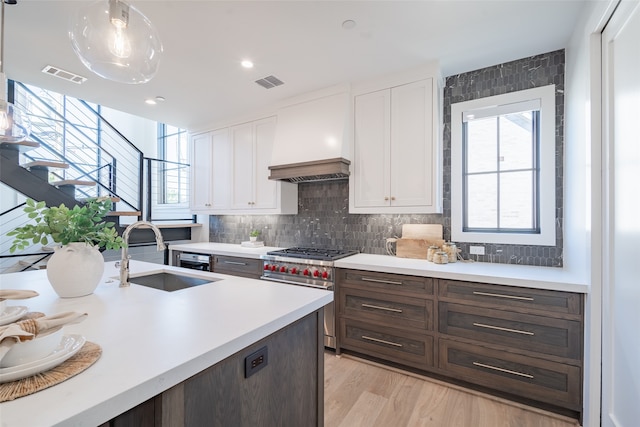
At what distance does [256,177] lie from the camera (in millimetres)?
3621

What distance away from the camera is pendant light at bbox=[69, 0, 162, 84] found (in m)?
1.22

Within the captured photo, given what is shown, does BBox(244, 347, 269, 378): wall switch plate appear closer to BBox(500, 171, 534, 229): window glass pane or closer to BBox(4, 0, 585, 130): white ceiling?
BBox(4, 0, 585, 130): white ceiling

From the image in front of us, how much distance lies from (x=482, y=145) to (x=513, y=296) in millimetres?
1413

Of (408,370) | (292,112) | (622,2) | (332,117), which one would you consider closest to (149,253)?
(292,112)

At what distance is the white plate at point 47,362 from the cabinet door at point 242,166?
2922 millimetres

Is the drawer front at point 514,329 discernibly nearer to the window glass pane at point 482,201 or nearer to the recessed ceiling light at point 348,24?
the window glass pane at point 482,201

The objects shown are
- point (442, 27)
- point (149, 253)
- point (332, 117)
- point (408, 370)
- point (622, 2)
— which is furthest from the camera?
point (149, 253)

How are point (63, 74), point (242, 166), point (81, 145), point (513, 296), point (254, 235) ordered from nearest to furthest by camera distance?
point (513, 296), point (63, 74), point (242, 166), point (254, 235), point (81, 145)

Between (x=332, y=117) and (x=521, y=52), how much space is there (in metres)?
1.66

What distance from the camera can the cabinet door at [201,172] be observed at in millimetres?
4141

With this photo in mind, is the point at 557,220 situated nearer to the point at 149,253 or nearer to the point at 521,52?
the point at 521,52

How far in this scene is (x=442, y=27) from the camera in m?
2.02

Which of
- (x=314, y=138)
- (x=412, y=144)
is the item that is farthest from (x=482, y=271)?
(x=314, y=138)

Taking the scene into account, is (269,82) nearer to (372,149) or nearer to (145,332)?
(372,149)
